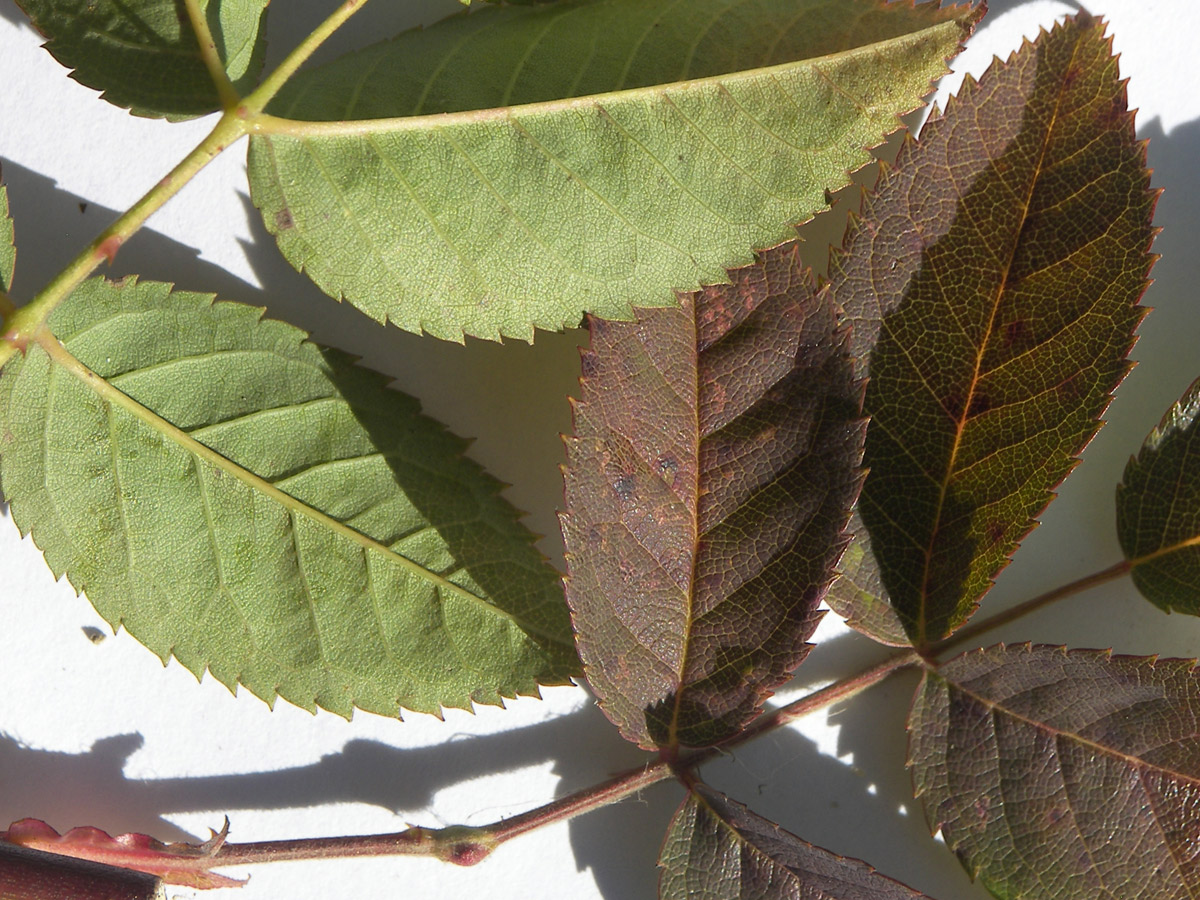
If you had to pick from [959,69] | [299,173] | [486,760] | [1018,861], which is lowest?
[1018,861]

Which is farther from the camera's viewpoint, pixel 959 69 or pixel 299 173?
pixel 959 69

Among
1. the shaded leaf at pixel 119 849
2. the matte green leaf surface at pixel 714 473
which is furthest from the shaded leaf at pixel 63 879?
the matte green leaf surface at pixel 714 473

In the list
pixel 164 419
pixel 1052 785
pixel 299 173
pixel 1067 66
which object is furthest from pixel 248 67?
pixel 1052 785

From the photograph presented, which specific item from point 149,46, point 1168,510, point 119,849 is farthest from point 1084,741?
point 149,46

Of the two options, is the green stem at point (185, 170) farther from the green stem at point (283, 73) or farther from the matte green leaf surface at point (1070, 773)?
the matte green leaf surface at point (1070, 773)

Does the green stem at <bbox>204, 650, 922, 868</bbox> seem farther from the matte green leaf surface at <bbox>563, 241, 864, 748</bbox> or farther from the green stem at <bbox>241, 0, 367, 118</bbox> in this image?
the green stem at <bbox>241, 0, 367, 118</bbox>

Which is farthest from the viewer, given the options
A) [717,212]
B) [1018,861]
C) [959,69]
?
[959,69]

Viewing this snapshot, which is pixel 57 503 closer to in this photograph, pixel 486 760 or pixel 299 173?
pixel 299 173

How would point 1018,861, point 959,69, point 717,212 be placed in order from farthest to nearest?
point 959,69
point 1018,861
point 717,212

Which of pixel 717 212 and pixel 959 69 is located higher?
pixel 959 69
